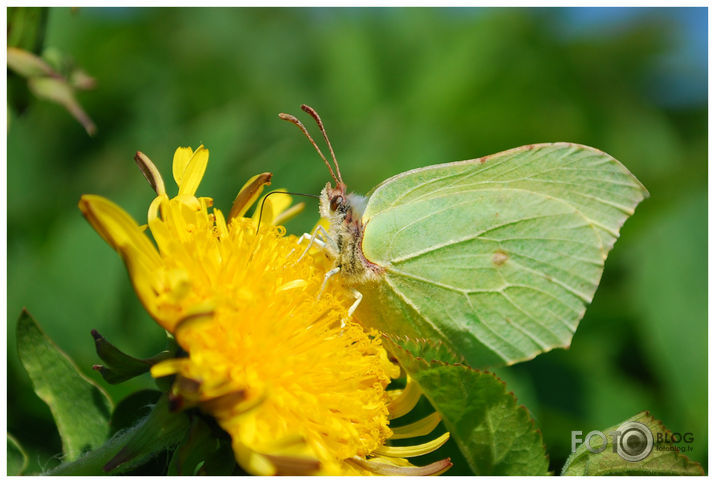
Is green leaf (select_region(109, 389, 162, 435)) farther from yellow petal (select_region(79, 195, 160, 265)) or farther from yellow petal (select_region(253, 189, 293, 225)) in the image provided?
yellow petal (select_region(253, 189, 293, 225))

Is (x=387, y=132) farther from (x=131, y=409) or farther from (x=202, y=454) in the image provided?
(x=202, y=454)

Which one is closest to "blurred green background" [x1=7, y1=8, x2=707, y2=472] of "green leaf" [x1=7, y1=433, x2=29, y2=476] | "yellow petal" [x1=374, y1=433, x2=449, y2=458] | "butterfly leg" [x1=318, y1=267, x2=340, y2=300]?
"green leaf" [x1=7, y1=433, x2=29, y2=476]

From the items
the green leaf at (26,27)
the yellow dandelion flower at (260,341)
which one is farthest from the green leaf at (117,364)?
the green leaf at (26,27)

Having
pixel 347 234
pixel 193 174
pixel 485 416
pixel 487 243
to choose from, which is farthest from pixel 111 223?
pixel 487 243

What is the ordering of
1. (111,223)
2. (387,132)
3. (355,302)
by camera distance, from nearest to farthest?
(111,223), (355,302), (387,132)

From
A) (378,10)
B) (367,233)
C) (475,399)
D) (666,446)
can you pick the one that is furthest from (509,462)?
(378,10)
